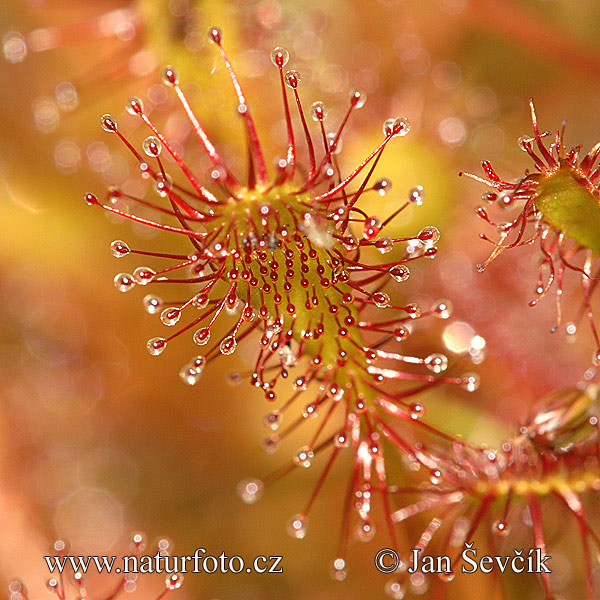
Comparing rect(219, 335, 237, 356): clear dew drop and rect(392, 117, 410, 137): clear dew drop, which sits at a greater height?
rect(392, 117, 410, 137): clear dew drop

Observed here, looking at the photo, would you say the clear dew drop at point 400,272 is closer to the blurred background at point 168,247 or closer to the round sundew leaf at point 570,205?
the round sundew leaf at point 570,205

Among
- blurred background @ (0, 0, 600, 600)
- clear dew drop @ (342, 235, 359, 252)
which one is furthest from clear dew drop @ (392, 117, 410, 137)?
blurred background @ (0, 0, 600, 600)

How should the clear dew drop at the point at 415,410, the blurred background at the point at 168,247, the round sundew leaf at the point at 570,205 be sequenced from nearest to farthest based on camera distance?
the round sundew leaf at the point at 570,205 < the clear dew drop at the point at 415,410 < the blurred background at the point at 168,247

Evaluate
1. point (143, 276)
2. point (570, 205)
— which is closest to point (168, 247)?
point (143, 276)

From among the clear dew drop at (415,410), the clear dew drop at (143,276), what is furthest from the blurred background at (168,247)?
the clear dew drop at (143,276)

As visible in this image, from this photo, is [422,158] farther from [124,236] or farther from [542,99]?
[124,236]

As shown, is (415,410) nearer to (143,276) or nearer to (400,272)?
(400,272)

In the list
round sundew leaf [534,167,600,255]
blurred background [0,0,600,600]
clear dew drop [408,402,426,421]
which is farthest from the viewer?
blurred background [0,0,600,600]

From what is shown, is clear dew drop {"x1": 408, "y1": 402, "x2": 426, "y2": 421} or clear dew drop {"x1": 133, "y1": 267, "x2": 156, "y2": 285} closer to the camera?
clear dew drop {"x1": 133, "y1": 267, "x2": 156, "y2": 285}

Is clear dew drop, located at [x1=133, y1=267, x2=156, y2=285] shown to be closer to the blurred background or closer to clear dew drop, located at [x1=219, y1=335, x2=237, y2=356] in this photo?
clear dew drop, located at [x1=219, y1=335, x2=237, y2=356]
